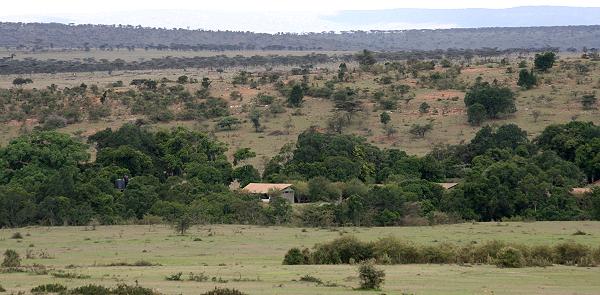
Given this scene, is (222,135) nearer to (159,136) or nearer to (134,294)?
(159,136)

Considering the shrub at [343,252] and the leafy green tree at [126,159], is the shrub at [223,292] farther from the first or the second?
the leafy green tree at [126,159]

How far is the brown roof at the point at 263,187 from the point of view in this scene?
47969mm

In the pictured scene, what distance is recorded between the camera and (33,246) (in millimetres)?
33844

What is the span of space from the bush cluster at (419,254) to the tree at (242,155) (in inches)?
1121

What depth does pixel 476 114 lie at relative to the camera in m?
65.9

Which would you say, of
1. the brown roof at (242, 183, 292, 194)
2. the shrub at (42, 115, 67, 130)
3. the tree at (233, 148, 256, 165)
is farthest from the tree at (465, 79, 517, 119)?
the shrub at (42, 115, 67, 130)

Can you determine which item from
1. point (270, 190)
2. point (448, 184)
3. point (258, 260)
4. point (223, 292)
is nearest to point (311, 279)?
point (223, 292)

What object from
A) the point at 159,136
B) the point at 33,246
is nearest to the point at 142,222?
the point at 33,246

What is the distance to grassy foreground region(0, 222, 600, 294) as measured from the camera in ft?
74.0

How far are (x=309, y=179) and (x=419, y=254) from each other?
72.7 feet

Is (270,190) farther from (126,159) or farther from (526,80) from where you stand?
(526,80)

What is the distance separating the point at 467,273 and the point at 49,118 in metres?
48.8

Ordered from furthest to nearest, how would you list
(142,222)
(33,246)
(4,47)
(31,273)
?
(4,47), (142,222), (33,246), (31,273)

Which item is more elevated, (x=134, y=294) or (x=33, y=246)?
(x=134, y=294)
